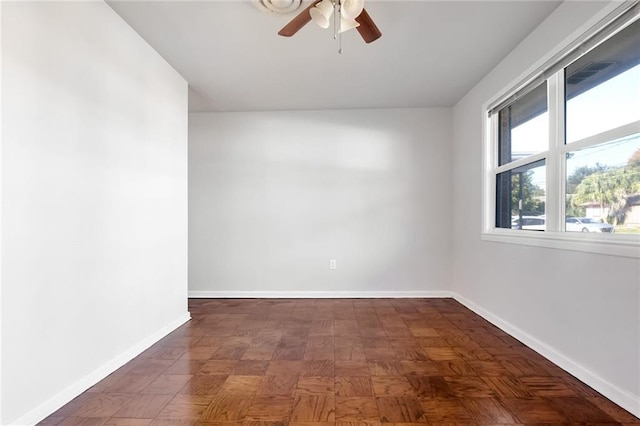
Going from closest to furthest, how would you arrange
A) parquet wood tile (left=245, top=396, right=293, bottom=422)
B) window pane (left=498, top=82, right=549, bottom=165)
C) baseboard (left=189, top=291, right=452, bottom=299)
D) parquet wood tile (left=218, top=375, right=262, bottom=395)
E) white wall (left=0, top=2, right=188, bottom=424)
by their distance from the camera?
1. white wall (left=0, top=2, right=188, bottom=424)
2. parquet wood tile (left=245, top=396, right=293, bottom=422)
3. parquet wood tile (left=218, top=375, right=262, bottom=395)
4. window pane (left=498, top=82, right=549, bottom=165)
5. baseboard (left=189, top=291, right=452, bottom=299)

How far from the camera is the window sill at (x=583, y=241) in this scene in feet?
5.29

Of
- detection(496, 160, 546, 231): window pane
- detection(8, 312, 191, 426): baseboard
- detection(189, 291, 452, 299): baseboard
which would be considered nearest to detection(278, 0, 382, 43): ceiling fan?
detection(496, 160, 546, 231): window pane

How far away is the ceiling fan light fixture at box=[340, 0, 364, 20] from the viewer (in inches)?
68.1

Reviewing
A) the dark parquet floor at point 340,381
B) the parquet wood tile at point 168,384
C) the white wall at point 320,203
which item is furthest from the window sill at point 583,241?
the parquet wood tile at point 168,384

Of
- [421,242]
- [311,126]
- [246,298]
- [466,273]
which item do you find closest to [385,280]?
[421,242]

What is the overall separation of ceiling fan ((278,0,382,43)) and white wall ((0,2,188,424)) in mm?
1166

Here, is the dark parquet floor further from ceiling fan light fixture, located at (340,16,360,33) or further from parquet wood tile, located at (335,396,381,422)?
ceiling fan light fixture, located at (340,16,360,33)

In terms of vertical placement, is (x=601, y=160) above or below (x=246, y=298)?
above

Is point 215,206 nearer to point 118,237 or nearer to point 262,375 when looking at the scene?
point 118,237

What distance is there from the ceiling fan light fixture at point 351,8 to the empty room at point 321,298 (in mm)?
19

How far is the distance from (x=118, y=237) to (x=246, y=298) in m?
2.11

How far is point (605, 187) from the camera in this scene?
184 centimetres

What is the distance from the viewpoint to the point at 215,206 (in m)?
4.07

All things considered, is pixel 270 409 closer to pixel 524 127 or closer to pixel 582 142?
pixel 582 142
